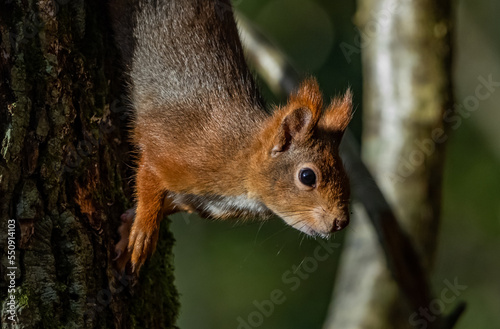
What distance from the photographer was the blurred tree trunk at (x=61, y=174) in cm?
201

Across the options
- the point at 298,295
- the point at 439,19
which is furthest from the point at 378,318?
the point at 298,295

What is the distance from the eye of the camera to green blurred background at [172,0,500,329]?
6.60 metres

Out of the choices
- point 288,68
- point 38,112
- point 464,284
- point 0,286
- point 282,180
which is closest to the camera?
point 0,286

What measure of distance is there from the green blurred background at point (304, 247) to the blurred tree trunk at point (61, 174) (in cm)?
415

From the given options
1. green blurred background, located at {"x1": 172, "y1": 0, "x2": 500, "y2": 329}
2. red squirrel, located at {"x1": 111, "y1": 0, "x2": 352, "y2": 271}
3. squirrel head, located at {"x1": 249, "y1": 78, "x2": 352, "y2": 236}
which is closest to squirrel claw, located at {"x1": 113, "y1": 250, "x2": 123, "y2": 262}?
red squirrel, located at {"x1": 111, "y1": 0, "x2": 352, "y2": 271}

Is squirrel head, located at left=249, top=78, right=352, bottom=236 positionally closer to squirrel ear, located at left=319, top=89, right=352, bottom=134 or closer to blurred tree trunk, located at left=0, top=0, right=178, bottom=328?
squirrel ear, located at left=319, top=89, right=352, bottom=134

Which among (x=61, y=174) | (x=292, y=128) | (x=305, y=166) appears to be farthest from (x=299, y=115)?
(x=61, y=174)

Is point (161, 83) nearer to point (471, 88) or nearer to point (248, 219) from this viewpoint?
point (248, 219)

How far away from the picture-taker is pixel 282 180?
281 cm

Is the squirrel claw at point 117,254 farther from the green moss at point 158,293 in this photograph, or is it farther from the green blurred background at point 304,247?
the green blurred background at point 304,247

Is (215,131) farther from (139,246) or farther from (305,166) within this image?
(139,246)

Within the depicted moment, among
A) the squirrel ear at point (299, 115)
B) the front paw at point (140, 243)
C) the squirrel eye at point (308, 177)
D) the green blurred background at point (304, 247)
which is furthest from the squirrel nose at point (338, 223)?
the green blurred background at point (304, 247)

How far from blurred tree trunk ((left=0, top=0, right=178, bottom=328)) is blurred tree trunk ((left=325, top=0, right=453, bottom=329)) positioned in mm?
1387

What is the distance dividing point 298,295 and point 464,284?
1657 millimetres
